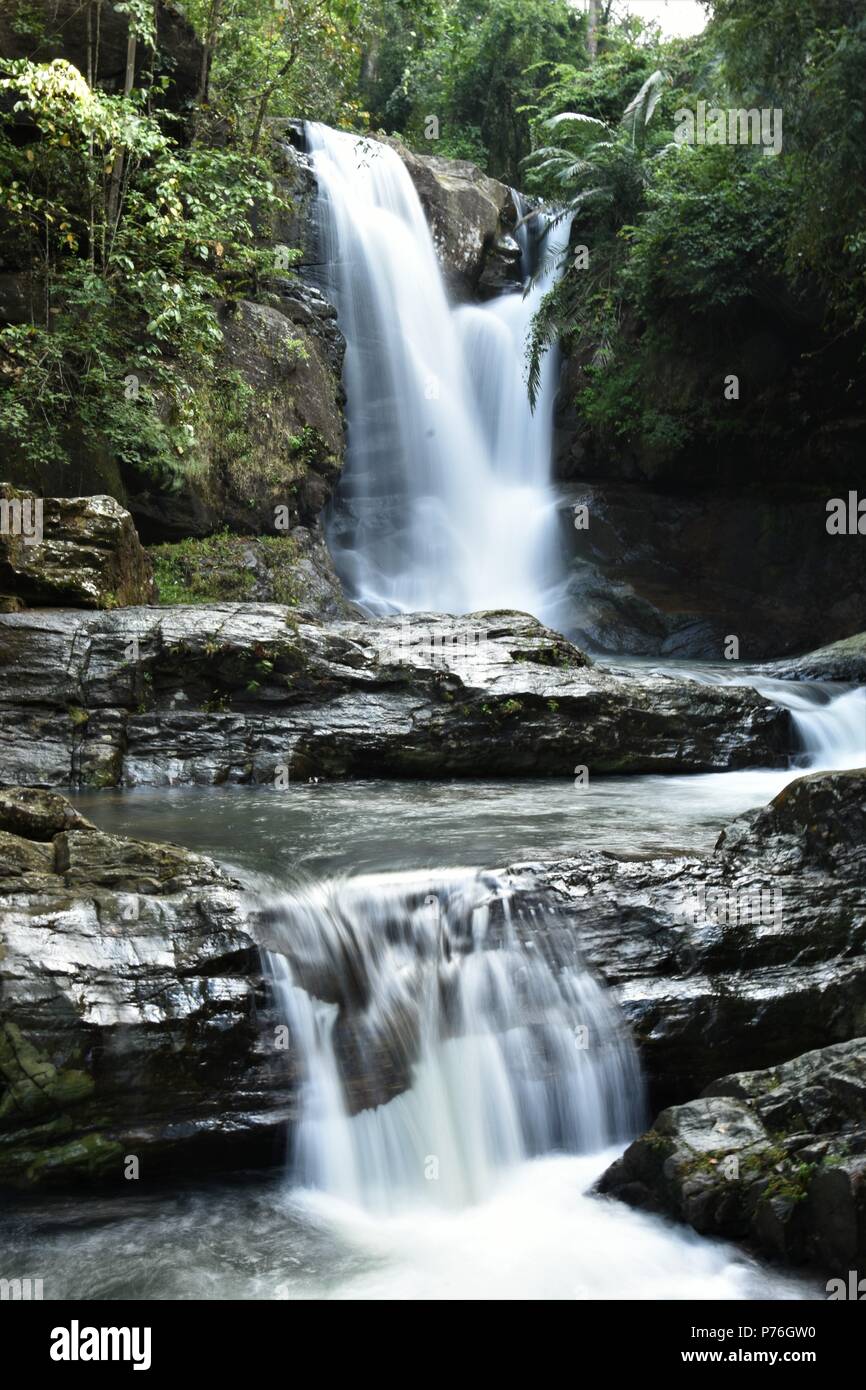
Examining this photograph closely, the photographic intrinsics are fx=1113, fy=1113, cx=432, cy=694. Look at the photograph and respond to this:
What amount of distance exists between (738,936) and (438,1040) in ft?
4.86

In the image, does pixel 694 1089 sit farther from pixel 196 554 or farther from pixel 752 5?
pixel 752 5

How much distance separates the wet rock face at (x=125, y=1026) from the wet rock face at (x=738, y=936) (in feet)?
5.20

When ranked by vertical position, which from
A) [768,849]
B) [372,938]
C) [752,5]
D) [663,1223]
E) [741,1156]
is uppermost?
[752,5]

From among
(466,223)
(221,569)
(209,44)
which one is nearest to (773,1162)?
(221,569)

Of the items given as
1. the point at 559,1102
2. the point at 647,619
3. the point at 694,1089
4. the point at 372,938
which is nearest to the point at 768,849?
the point at 694,1089

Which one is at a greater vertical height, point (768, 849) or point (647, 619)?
point (647, 619)

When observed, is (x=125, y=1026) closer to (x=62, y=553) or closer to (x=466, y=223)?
(x=62, y=553)

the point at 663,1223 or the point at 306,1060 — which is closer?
the point at 663,1223

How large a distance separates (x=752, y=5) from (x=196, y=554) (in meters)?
7.54

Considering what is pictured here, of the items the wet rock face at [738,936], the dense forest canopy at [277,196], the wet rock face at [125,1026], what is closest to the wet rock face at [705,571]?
the dense forest canopy at [277,196]

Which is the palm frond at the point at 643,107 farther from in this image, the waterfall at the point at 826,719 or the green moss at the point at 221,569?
the waterfall at the point at 826,719

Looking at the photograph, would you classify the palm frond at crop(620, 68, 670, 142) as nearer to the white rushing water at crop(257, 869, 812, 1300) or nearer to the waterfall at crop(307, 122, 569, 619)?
the waterfall at crop(307, 122, 569, 619)

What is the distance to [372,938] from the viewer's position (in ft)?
16.5

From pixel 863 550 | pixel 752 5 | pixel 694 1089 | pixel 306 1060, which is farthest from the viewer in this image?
pixel 863 550
